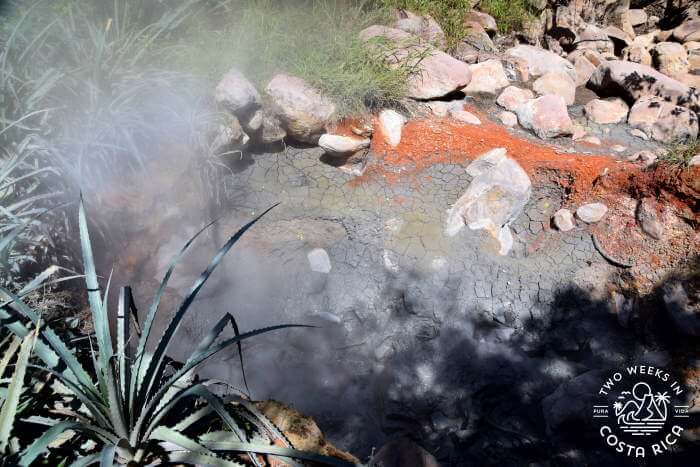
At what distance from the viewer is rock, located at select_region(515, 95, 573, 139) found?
4.47 metres

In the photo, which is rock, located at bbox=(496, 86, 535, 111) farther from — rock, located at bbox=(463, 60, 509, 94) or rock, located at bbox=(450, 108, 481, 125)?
rock, located at bbox=(450, 108, 481, 125)

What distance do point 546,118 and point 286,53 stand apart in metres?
2.75

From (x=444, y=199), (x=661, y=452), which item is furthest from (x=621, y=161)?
(x=661, y=452)

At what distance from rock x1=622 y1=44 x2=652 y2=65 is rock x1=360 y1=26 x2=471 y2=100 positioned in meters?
3.48

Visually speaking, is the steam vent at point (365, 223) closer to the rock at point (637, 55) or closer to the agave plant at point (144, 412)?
the agave plant at point (144, 412)

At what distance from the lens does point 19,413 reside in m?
1.38

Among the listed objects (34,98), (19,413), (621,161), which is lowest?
(621,161)

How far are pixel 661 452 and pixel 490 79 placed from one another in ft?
12.8

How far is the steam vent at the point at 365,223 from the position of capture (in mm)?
2865

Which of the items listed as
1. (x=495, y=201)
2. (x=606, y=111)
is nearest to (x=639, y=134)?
(x=606, y=111)

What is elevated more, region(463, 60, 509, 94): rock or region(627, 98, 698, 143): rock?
region(463, 60, 509, 94): rock

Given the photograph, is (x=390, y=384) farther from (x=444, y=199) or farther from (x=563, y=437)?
(x=444, y=199)

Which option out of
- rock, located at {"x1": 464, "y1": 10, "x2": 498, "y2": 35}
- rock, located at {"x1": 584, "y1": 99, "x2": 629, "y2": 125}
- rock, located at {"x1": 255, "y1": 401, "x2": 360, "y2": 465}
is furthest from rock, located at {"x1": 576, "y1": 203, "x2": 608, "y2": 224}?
rock, located at {"x1": 464, "y1": 10, "x2": 498, "y2": 35}
